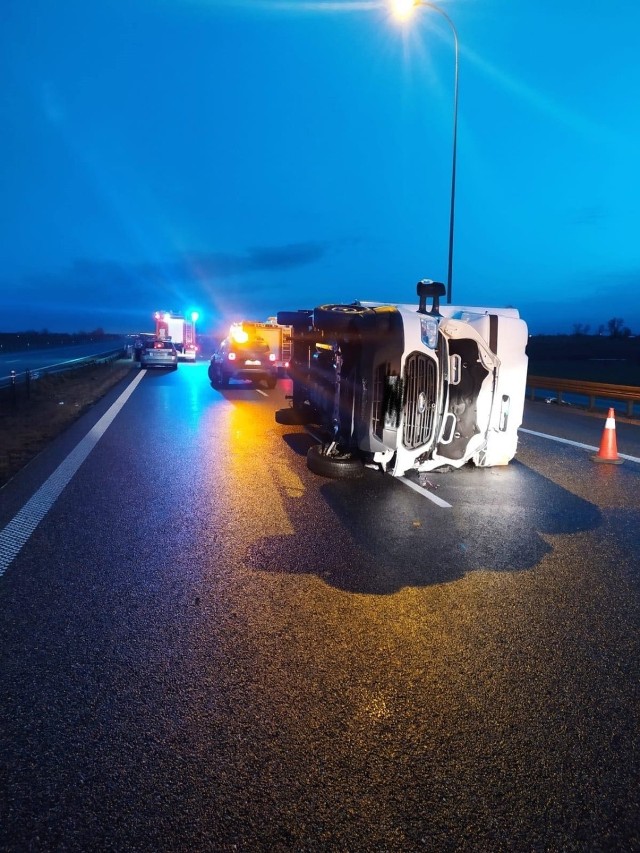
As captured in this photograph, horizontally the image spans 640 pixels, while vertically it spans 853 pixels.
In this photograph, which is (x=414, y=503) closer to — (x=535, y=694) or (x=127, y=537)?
(x=127, y=537)

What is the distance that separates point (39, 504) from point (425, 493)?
447cm

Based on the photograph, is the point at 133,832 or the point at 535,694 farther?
the point at 535,694

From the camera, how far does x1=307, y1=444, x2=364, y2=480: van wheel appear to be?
9203 millimetres

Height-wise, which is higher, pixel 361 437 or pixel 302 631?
pixel 361 437

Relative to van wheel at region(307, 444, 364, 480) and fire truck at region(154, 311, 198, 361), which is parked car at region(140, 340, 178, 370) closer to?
fire truck at region(154, 311, 198, 361)

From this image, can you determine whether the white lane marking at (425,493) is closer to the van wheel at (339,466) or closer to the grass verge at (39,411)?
Result: the van wheel at (339,466)

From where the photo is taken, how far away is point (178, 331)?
4728 centimetres

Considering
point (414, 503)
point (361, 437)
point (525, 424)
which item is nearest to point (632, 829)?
point (414, 503)

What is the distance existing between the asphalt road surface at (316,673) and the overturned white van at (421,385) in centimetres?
110

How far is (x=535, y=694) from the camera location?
368cm

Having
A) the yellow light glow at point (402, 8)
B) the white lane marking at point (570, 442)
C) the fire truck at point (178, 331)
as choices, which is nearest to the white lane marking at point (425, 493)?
the white lane marking at point (570, 442)

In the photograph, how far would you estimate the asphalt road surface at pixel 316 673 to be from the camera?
2.74 metres

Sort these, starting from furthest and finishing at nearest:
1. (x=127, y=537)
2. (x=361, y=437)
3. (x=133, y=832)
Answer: (x=361, y=437)
(x=127, y=537)
(x=133, y=832)

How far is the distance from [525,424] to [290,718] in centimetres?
1326
